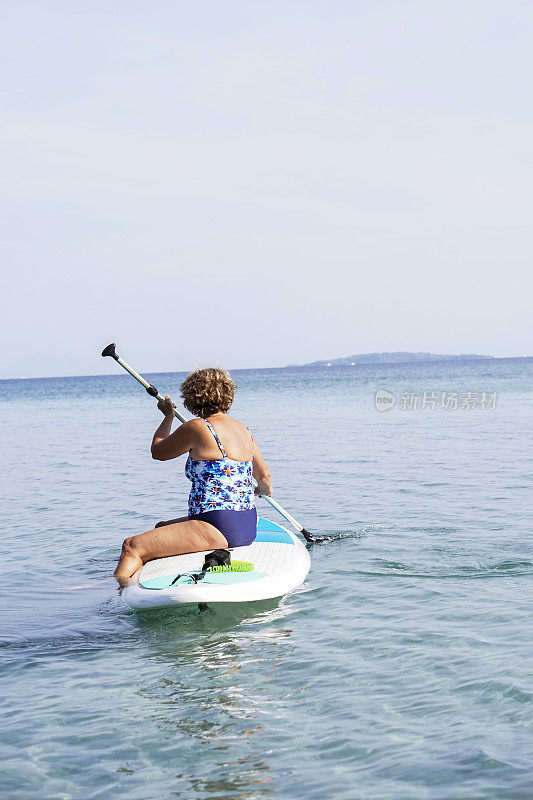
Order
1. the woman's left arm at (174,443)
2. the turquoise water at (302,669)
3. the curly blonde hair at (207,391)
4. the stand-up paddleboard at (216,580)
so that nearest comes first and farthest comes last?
the turquoise water at (302,669)
the stand-up paddleboard at (216,580)
the woman's left arm at (174,443)
the curly blonde hair at (207,391)

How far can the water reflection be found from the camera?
4086 millimetres

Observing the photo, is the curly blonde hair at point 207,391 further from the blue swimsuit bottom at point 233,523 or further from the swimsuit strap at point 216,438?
the blue swimsuit bottom at point 233,523

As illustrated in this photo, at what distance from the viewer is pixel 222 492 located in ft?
21.5

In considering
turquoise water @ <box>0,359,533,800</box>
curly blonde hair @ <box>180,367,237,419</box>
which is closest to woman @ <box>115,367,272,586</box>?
curly blonde hair @ <box>180,367,237,419</box>

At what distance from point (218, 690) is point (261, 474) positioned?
8.41 feet

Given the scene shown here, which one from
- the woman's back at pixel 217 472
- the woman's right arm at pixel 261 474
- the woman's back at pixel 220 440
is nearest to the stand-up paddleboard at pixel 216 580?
the woman's back at pixel 217 472

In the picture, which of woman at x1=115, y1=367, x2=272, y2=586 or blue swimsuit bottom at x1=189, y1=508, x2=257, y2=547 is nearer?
woman at x1=115, y1=367, x2=272, y2=586

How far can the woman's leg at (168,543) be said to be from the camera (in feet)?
21.8

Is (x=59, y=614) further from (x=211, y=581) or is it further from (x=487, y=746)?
(x=487, y=746)

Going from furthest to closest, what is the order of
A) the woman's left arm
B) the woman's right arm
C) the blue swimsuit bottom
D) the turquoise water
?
the woman's right arm → the blue swimsuit bottom → the woman's left arm → the turquoise water

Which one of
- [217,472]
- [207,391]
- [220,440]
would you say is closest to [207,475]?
[217,472]

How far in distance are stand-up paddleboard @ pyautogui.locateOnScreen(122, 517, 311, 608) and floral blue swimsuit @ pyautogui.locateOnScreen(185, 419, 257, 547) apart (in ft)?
0.91

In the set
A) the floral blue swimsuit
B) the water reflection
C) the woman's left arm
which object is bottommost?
the water reflection

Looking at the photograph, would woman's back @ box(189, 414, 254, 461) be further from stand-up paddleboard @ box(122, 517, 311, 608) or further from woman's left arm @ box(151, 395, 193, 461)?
stand-up paddleboard @ box(122, 517, 311, 608)
